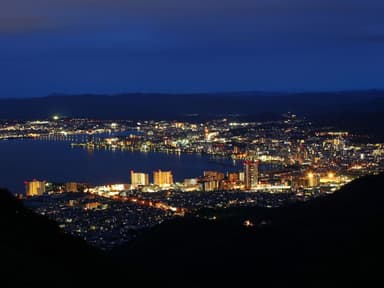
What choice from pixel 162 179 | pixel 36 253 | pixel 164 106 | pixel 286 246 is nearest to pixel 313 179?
pixel 162 179

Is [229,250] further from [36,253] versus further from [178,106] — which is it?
[178,106]

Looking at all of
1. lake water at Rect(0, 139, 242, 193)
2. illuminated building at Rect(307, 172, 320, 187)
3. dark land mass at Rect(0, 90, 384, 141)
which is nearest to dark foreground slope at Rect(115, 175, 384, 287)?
illuminated building at Rect(307, 172, 320, 187)

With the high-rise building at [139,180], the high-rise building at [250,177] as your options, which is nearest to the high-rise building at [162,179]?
the high-rise building at [139,180]

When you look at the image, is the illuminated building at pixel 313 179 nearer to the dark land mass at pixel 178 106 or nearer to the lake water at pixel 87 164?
the lake water at pixel 87 164

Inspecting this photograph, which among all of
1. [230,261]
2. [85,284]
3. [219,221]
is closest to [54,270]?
[85,284]

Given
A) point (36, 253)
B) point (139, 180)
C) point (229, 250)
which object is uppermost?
point (36, 253)

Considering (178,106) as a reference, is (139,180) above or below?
below

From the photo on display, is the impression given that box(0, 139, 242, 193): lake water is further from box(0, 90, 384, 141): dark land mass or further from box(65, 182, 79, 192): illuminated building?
box(0, 90, 384, 141): dark land mass
